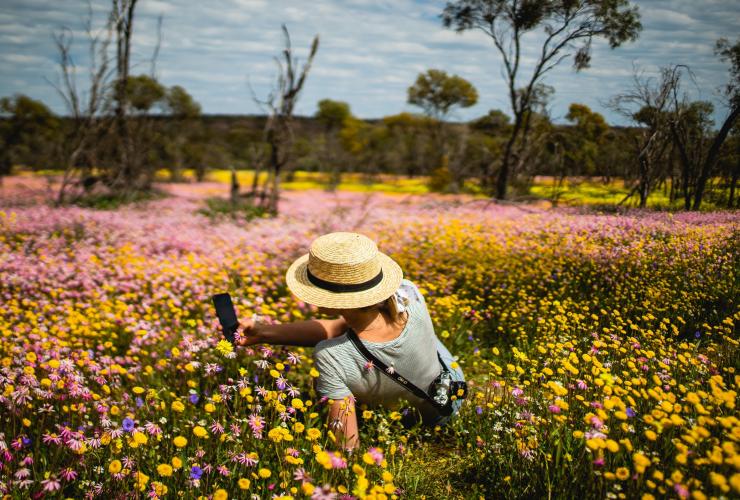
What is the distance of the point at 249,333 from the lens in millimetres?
2766

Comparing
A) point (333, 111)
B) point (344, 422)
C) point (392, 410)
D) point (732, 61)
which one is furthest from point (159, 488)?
point (333, 111)

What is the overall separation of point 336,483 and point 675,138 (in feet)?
21.4

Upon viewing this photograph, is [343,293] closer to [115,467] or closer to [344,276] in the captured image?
[344,276]

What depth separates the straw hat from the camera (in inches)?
93.4

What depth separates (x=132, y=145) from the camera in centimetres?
1370

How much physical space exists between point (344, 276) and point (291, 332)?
748 mm

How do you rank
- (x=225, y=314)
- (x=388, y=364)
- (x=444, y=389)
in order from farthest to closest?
(x=444, y=389) < (x=225, y=314) < (x=388, y=364)

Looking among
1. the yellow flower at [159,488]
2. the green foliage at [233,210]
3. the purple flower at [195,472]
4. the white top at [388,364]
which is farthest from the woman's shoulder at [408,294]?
the green foliage at [233,210]

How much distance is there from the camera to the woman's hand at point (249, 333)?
269 centimetres

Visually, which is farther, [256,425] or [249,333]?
[249,333]

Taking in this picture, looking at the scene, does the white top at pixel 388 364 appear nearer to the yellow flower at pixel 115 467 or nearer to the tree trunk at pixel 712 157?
the yellow flower at pixel 115 467

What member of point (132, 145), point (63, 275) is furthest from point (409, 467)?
point (132, 145)

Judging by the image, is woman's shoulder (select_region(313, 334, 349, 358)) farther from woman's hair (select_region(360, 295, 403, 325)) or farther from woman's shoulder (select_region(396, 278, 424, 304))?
woman's shoulder (select_region(396, 278, 424, 304))

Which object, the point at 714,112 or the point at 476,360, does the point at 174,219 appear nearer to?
the point at 476,360
